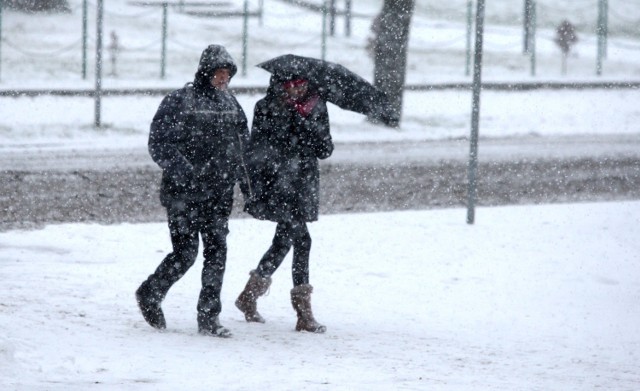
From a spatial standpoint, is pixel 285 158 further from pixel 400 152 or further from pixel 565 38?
pixel 565 38

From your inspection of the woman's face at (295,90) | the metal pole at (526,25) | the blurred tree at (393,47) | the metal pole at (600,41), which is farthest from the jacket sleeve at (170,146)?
the metal pole at (526,25)

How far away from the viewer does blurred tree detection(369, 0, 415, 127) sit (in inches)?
731

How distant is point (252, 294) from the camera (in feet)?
25.8

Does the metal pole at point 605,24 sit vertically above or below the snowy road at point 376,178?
above

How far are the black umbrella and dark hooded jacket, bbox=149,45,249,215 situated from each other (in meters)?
0.41

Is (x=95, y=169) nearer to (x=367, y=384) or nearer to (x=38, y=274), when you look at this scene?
(x=38, y=274)

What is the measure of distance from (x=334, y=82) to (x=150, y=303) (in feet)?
5.45

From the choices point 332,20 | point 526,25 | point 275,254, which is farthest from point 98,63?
point 526,25

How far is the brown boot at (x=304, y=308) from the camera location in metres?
7.75

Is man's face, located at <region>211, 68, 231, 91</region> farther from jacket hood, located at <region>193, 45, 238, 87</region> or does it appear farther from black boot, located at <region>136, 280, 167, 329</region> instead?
black boot, located at <region>136, 280, 167, 329</region>

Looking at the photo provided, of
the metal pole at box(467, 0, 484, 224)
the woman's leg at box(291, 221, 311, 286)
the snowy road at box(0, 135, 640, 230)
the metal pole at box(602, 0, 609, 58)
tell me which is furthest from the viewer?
the metal pole at box(602, 0, 609, 58)

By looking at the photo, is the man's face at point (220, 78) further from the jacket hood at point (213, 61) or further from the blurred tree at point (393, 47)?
the blurred tree at point (393, 47)

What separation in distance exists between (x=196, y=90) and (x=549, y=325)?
2.76 m

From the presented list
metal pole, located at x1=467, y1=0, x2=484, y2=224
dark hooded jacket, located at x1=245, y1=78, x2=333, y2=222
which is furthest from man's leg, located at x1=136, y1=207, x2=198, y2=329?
metal pole, located at x1=467, y1=0, x2=484, y2=224
